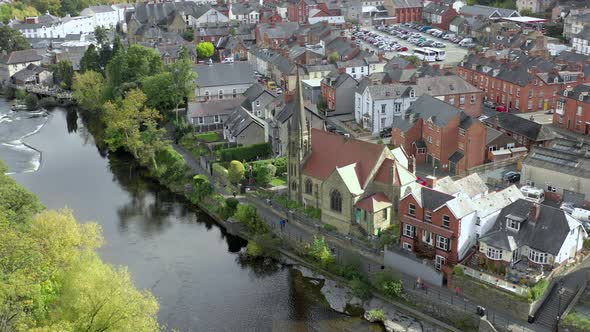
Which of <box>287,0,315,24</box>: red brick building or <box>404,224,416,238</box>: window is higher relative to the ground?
<box>287,0,315,24</box>: red brick building

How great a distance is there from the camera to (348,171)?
4566 cm

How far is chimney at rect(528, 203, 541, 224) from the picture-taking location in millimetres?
39000

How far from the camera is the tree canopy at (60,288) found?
98.9 feet

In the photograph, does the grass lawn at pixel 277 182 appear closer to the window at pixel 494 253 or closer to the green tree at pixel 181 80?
the window at pixel 494 253

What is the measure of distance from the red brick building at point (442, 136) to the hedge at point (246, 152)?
1262 centimetres

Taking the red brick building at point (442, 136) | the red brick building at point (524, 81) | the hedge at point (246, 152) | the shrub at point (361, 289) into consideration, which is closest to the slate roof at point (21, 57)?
the hedge at point (246, 152)

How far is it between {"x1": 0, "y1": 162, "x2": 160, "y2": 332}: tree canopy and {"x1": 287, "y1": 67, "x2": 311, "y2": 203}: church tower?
55.6 feet

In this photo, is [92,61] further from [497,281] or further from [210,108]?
[497,281]

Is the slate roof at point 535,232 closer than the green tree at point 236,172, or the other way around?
the slate roof at point 535,232

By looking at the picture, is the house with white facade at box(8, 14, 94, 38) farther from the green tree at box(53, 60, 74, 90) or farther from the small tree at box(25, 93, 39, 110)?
the small tree at box(25, 93, 39, 110)

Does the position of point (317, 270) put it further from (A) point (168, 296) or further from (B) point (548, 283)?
(B) point (548, 283)

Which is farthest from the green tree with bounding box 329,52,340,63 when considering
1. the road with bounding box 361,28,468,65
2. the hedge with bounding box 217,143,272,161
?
the hedge with bounding box 217,143,272,161

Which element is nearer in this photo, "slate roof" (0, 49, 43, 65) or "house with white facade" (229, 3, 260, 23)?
"slate roof" (0, 49, 43, 65)

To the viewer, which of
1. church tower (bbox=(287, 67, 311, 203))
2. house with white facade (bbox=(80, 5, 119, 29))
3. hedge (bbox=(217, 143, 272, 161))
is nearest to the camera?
church tower (bbox=(287, 67, 311, 203))
